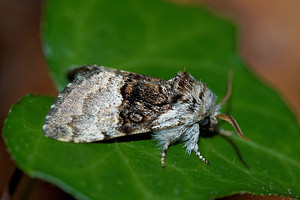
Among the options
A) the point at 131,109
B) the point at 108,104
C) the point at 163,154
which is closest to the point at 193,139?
the point at 163,154

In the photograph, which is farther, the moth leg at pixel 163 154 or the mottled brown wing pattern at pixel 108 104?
the mottled brown wing pattern at pixel 108 104

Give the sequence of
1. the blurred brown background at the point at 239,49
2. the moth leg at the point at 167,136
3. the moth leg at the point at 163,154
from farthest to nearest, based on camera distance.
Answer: the blurred brown background at the point at 239,49, the moth leg at the point at 167,136, the moth leg at the point at 163,154

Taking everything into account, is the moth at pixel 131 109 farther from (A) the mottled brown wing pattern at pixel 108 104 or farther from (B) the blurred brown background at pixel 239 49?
(B) the blurred brown background at pixel 239 49

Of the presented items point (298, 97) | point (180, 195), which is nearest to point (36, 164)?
point (180, 195)

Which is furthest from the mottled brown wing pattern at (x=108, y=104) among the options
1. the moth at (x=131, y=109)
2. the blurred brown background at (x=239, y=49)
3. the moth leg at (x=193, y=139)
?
the blurred brown background at (x=239, y=49)

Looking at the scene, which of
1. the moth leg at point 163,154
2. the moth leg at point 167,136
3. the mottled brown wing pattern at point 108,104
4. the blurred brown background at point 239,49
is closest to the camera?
the moth leg at point 163,154

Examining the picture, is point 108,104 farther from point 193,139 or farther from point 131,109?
point 193,139

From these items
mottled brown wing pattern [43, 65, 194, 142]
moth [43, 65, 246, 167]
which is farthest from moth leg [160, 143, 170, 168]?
mottled brown wing pattern [43, 65, 194, 142]

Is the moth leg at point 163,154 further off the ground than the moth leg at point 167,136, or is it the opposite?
the moth leg at point 167,136

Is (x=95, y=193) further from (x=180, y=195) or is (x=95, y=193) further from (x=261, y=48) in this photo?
(x=261, y=48)
